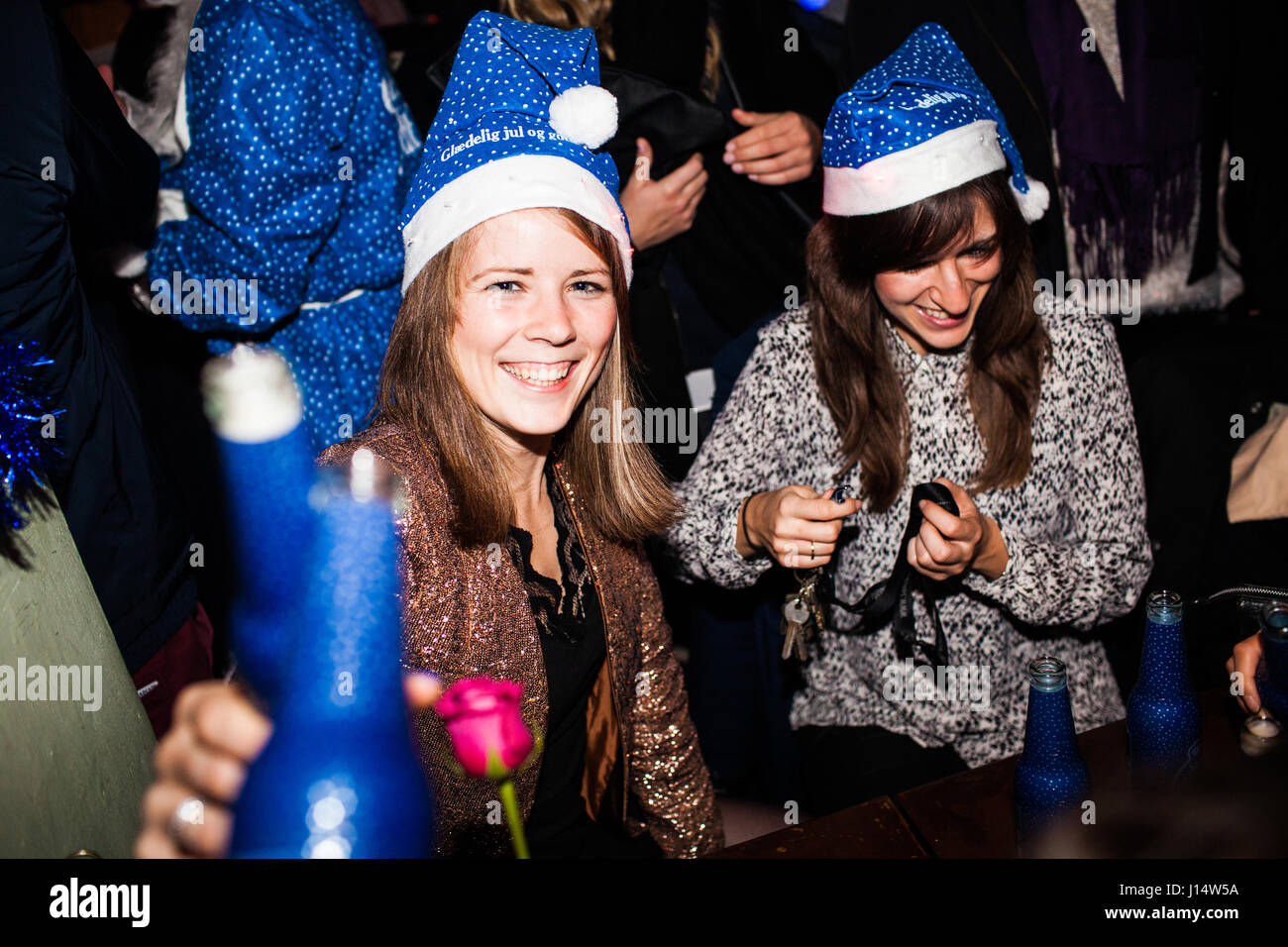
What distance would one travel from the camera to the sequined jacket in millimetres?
1596

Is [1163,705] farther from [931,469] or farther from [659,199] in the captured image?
[659,199]

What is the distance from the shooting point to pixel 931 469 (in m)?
2.10

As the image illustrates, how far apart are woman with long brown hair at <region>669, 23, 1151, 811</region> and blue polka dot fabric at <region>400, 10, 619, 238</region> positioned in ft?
2.04

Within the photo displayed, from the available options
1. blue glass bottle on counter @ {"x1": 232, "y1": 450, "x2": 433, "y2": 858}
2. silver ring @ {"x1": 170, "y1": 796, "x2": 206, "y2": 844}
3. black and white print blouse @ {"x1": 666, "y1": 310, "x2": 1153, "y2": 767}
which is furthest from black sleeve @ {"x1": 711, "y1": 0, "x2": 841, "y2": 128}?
silver ring @ {"x1": 170, "y1": 796, "x2": 206, "y2": 844}

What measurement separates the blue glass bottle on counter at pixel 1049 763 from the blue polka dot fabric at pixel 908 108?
103 cm

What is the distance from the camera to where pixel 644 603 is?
194 cm

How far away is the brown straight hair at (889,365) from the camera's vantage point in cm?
205

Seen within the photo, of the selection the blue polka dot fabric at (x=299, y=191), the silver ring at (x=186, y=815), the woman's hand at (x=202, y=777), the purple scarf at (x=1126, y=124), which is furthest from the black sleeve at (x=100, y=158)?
the purple scarf at (x=1126, y=124)

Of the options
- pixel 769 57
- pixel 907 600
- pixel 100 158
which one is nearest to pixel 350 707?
pixel 907 600

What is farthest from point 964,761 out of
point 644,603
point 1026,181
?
point 1026,181

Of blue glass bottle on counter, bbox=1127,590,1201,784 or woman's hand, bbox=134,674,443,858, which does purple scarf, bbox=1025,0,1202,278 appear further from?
woman's hand, bbox=134,674,443,858

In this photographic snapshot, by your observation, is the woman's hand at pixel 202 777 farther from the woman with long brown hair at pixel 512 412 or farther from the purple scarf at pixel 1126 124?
the purple scarf at pixel 1126 124

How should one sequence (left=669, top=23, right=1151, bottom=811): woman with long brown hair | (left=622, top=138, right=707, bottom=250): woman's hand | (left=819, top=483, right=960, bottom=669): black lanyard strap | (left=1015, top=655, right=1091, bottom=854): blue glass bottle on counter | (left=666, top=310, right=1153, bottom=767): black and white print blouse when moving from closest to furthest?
(left=1015, top=655, right=1091, bottom=854): blue glass bottle on counter
(left=819, top=483, right=960, bottom=669): black lanyard strap
(left=669, top=23, right=1151, bottom=811): woman with long brown hair
(left=666, top=310, right=1153, bottom=767): black and white print blouse
(left=622, top=138, right=707, bottom=250): woman's hand

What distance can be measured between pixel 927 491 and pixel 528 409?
0.77 meters
